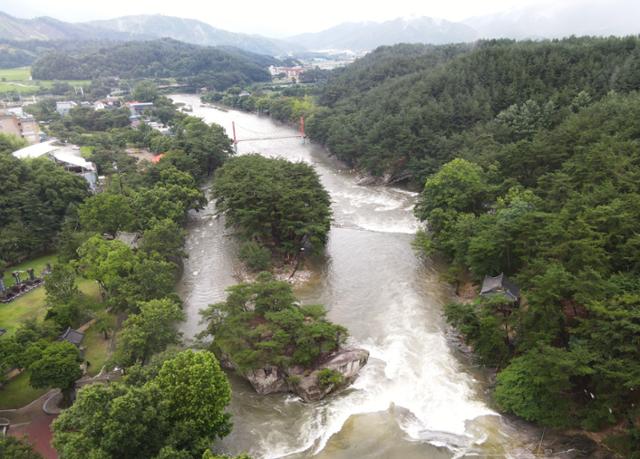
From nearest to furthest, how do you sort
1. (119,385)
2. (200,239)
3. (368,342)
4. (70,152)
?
1. (119,385)
2. (368,342)
3. (200,239)
4. (70,152)

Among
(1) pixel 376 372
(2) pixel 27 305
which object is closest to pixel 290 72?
(2) pixel 27 305

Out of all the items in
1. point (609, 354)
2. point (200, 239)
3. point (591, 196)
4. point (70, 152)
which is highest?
point (591, 196)

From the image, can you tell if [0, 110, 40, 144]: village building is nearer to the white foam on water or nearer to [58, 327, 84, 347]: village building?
[58, 327, 84, 347]: village building

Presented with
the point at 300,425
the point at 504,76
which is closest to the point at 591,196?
the point at 300,425

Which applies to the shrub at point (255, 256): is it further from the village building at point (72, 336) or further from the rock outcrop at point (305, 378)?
the village building at point (72, 336)

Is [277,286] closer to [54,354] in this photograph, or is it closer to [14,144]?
[54,354]

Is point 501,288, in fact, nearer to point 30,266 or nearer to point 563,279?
point 563,279

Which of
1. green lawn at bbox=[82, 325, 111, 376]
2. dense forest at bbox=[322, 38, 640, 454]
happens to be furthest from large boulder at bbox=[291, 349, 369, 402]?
green lawn at bbox=[82, 325, 111, 376]
